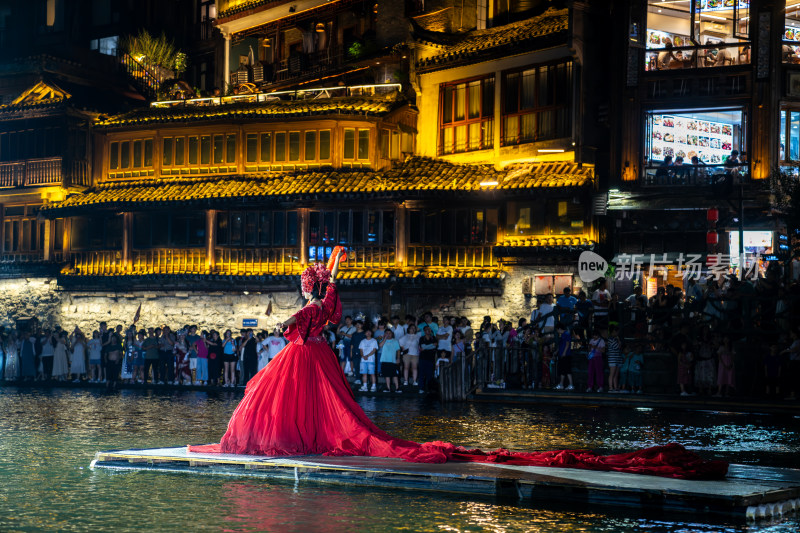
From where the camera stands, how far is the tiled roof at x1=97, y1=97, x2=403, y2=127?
34000 mm

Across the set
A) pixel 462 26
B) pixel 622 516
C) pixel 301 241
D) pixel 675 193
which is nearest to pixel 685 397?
pixel 675 193

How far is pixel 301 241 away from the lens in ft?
111

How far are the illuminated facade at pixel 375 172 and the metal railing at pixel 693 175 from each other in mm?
1673

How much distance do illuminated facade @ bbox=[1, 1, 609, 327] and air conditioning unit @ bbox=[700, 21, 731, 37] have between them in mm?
3048

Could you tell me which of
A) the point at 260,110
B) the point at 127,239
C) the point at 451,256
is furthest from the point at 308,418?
the point at 127,239

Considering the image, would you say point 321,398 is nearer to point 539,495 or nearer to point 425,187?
point 539,495

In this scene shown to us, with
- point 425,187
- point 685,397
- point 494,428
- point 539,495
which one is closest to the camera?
point 539,495

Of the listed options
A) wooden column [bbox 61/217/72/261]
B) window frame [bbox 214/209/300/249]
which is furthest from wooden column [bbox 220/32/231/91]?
window frame [bbox 214/209/300/249]

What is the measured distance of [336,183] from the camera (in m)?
33.2

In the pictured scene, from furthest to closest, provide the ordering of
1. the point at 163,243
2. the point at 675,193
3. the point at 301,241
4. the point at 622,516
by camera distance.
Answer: the point at 163,243 < the point at 301,241 < the point at 675,193 < the point at 622,516

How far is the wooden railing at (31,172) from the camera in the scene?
125 ft

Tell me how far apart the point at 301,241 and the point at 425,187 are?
476 cm

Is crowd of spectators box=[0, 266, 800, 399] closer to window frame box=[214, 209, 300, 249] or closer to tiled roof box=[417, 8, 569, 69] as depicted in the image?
window frame box=[214, 209, 300, 249]

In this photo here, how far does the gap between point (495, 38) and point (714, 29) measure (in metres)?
6.64
